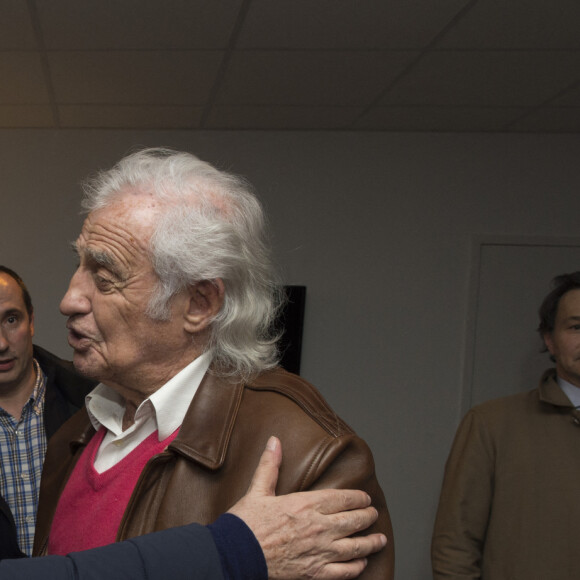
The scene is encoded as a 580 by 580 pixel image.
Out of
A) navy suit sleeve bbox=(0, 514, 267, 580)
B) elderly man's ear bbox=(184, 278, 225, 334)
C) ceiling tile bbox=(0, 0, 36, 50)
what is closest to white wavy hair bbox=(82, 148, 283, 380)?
elderly man's ear bbox=(184, 278, 225, 334)

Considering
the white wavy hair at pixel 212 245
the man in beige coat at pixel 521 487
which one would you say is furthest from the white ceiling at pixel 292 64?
the white wavy hair at pixel 212 245

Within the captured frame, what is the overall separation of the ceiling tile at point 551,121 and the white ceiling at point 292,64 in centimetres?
2

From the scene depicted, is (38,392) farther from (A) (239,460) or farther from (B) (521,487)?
(B) (521,487)

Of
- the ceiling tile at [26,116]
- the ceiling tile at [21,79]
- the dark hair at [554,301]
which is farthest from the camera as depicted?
the ceiling tile at [26,116]

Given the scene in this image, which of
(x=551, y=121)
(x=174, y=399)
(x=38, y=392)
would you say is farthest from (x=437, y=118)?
(x=174, y=399)

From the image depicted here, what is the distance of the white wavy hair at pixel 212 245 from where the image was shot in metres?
1.17

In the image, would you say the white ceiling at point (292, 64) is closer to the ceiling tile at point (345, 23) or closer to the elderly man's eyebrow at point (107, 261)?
the ceiling tile at point (345, 23)

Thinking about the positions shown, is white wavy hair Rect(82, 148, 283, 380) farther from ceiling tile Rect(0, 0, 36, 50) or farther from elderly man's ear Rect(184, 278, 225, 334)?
ceiling tile Rect(0, 0, 36, 50)

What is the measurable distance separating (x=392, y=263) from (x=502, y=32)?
1.66 meters

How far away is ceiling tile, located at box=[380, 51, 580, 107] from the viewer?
2926mm

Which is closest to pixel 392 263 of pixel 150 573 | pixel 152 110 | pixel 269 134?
pixel 269 134

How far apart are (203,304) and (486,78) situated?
2414 mm

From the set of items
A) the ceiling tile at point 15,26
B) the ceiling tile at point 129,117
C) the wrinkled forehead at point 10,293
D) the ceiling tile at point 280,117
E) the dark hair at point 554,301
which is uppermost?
the ceiling tile at point 280,117

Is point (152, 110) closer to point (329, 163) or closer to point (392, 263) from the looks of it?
point (329, 163)
